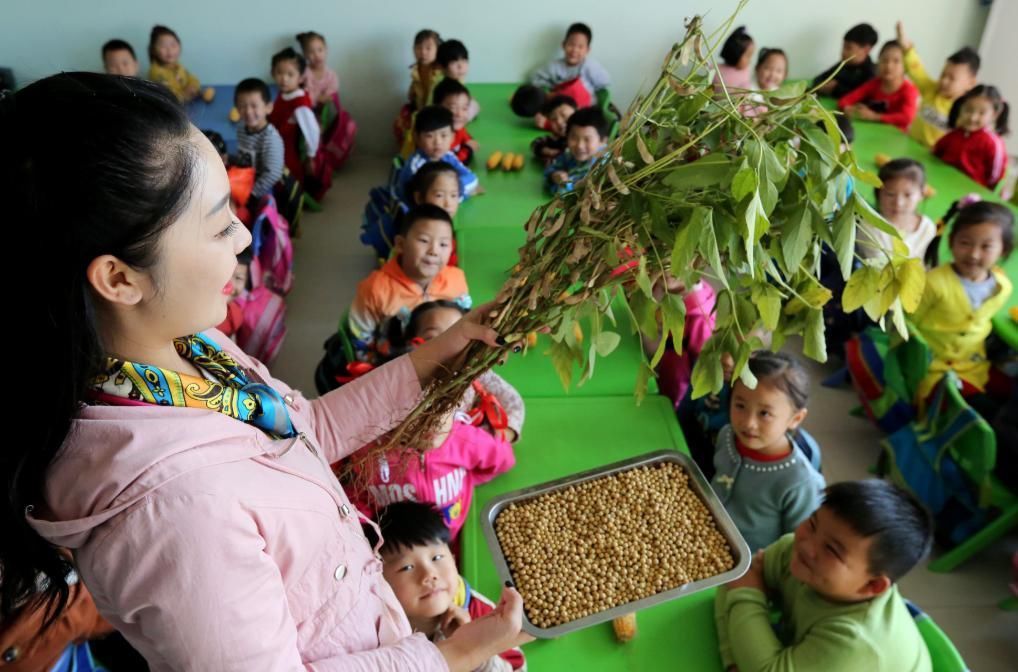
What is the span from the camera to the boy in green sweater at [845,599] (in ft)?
4.68

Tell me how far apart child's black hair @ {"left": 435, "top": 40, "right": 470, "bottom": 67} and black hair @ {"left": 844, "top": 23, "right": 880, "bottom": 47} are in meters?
2.58

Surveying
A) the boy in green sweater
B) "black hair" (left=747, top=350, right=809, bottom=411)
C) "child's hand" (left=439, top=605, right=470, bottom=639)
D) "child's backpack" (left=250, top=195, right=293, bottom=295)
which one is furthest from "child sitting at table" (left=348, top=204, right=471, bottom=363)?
the boy in green sweater

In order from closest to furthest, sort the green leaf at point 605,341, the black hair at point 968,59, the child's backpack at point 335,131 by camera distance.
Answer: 1. the green leaf at point 605,341
2. the black hair at point 968,59
3. the child's backpack at point 335,131

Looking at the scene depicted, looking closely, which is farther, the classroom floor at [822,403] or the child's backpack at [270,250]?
the child's backpack at [270,250]

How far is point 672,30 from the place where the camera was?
545 centimetres

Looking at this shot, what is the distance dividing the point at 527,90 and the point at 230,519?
4.19 meters

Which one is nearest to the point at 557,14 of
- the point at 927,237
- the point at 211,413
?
the point at 927,237

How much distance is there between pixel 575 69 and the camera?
5258mm

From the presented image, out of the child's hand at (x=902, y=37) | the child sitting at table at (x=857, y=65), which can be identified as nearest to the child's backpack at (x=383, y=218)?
the child sitting at table at (x=857, y=65)

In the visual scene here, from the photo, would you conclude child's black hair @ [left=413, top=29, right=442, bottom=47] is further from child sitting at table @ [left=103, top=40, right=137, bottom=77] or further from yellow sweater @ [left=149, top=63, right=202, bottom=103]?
child sitting at table @ [left=103, top=40, right=137, bottom=77]

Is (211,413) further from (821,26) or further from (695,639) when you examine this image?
(821,26)

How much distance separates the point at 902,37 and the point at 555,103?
2.62 metres

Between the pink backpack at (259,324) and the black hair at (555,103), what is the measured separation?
1.87 m

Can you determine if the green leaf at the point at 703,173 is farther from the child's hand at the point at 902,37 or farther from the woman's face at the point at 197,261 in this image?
the child's hand at the point at 902,37
